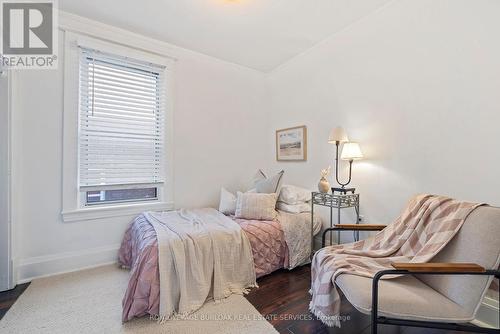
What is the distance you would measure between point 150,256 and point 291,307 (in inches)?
45.9

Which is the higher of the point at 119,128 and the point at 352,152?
the point at 119,128

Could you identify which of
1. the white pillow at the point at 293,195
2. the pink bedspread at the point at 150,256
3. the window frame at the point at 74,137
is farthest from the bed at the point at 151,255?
the window frame at the point at 74,137

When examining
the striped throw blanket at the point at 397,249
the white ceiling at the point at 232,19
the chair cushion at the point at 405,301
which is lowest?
the chair cushion at the point at 405,301

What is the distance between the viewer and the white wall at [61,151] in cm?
213

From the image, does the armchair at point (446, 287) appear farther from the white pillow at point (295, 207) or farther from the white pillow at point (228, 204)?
the white pillow at point (228, 204)

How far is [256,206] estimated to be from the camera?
249cm

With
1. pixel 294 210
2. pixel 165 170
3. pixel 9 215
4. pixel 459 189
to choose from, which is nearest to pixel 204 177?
pixel 165 170

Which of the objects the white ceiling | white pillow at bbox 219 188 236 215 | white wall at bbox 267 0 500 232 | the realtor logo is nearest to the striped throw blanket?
white wall at bbox 267 0 500 232

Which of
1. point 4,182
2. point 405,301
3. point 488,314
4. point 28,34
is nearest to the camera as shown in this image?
point 488,314

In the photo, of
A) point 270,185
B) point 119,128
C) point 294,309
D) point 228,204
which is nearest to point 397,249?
point 294,309

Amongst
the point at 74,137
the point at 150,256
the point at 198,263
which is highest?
the point at 74,137

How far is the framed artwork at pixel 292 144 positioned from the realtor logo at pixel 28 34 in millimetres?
2746

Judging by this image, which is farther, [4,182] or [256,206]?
[256,206]

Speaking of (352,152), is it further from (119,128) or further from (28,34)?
(28,34)
